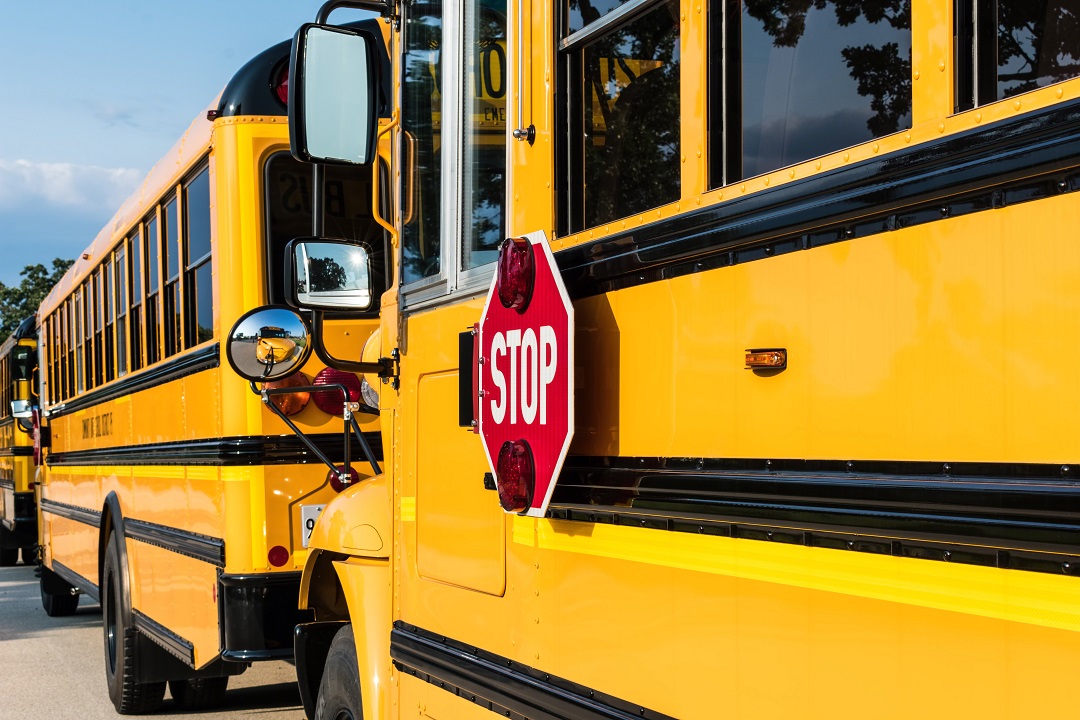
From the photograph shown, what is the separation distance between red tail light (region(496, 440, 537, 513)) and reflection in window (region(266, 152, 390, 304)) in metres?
3.09

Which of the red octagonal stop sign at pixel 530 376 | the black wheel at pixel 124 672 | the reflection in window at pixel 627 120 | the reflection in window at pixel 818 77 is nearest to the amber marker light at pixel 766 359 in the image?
the reflection in window at pixel 818 77

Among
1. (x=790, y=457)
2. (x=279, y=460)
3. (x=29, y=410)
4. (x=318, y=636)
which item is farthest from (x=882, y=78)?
(x=29, y=410)

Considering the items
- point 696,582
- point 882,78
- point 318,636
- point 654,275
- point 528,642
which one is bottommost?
point 318,636

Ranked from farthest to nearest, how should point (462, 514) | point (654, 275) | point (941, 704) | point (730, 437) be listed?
point (462, 514) → point (654, 275) → point (730, 437) → point (941, 704)

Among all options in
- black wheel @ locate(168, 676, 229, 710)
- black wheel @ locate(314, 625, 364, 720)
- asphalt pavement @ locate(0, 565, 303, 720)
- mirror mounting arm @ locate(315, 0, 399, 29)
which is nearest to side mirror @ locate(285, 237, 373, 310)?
mirror mounting arm @ locate(315, 0, 399, 29)

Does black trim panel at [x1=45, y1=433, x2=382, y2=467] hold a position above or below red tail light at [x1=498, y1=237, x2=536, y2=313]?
below

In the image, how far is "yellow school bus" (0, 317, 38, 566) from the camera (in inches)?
624

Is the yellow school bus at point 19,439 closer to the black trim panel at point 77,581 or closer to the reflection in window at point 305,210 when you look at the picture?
the black trim panel at point 77,581

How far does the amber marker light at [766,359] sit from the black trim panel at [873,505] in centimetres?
13

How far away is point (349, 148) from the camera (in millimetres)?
3281

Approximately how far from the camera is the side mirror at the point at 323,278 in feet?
11.3

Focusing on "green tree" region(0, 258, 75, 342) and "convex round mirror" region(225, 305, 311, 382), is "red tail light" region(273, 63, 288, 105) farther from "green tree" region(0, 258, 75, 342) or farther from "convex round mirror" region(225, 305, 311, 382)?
"green tree" region(0, 258, 75, 342)

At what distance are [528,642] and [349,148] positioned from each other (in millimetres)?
1352

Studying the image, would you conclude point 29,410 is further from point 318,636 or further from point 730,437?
point 730,437
